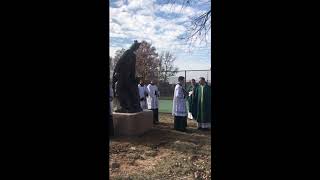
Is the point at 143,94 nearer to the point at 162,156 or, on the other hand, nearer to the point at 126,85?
the point at 126,85

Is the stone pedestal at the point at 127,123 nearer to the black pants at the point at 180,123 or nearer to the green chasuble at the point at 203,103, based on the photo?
the black pants at the point at 180,123

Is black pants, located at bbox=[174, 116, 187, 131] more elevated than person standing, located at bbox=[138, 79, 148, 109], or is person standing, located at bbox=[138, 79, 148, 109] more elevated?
person standing, located at bbox=[138, 79, 148, 109]

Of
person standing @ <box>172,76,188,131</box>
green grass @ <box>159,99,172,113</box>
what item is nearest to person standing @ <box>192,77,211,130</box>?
person standing @ <box>172,76,188,131</box>

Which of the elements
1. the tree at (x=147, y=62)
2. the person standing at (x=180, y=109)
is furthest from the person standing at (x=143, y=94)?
the tree at (x=147, y=62)

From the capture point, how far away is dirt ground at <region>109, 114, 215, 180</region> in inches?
199

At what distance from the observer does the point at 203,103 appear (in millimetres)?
9359

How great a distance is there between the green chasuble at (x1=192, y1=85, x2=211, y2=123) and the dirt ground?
0.62 meters

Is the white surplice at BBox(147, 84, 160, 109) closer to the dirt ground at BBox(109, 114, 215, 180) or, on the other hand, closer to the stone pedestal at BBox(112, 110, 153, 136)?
the dirt ground at BBox(109, 114, 215, 180)

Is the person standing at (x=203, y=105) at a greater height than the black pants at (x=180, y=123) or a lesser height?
greater

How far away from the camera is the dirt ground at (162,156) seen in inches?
199

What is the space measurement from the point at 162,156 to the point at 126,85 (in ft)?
9.05

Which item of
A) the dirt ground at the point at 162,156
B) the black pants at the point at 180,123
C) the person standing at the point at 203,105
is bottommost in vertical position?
the dirt ground at the point at 162,156
